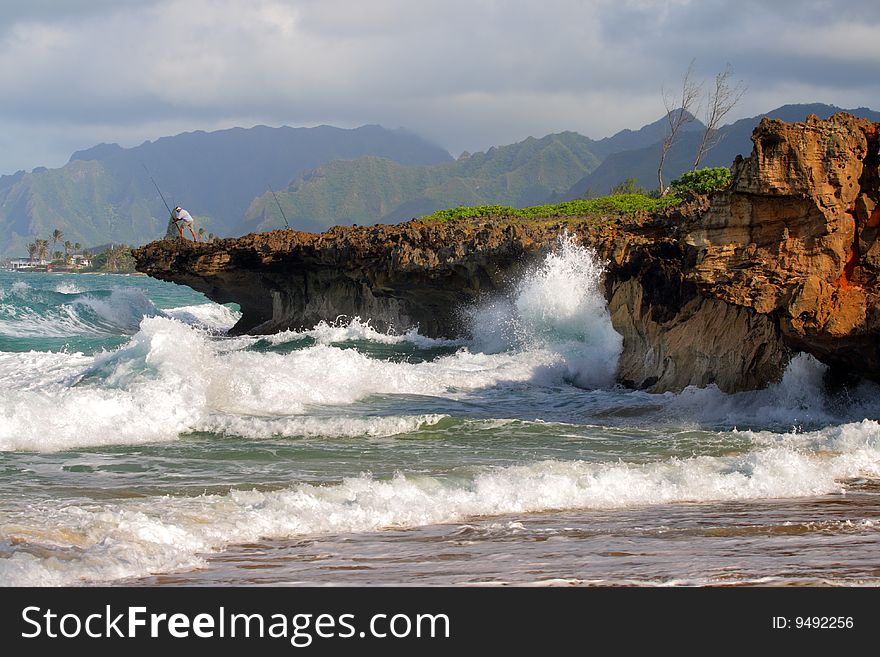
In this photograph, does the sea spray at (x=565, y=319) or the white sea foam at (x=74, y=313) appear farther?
the white sea foam at (x=74, y=313)

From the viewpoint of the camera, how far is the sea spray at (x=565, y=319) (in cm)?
1934

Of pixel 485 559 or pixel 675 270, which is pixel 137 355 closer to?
pixel 675 270

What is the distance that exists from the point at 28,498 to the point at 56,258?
185m

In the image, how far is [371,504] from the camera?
8344mm

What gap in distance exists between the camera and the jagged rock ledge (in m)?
12.0

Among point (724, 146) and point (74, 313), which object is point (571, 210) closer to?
point (74, 313)

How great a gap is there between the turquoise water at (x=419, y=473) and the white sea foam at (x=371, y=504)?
0.03 m

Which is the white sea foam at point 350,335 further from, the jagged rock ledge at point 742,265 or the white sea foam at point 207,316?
the white sea foam at point 207,316

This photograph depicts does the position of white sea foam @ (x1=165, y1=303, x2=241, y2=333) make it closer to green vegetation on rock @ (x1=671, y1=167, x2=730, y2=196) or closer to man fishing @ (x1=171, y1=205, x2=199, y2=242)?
man fishing @ (x1=171, y1=205, x2=199, y2=242)

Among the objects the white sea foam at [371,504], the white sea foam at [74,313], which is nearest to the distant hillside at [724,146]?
the white sea foam at [74,313]

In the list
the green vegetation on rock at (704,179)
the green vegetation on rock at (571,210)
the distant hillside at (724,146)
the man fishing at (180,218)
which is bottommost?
the man fishing at (180,218)

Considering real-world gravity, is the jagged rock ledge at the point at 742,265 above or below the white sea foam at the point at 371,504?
above

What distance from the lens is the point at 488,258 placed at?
24875 millimetres

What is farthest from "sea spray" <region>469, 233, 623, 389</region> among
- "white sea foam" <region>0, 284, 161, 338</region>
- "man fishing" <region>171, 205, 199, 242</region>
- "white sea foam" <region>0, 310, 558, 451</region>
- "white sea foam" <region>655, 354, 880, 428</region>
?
"white sea foam" <region>0, 284, 161, 338</region>
